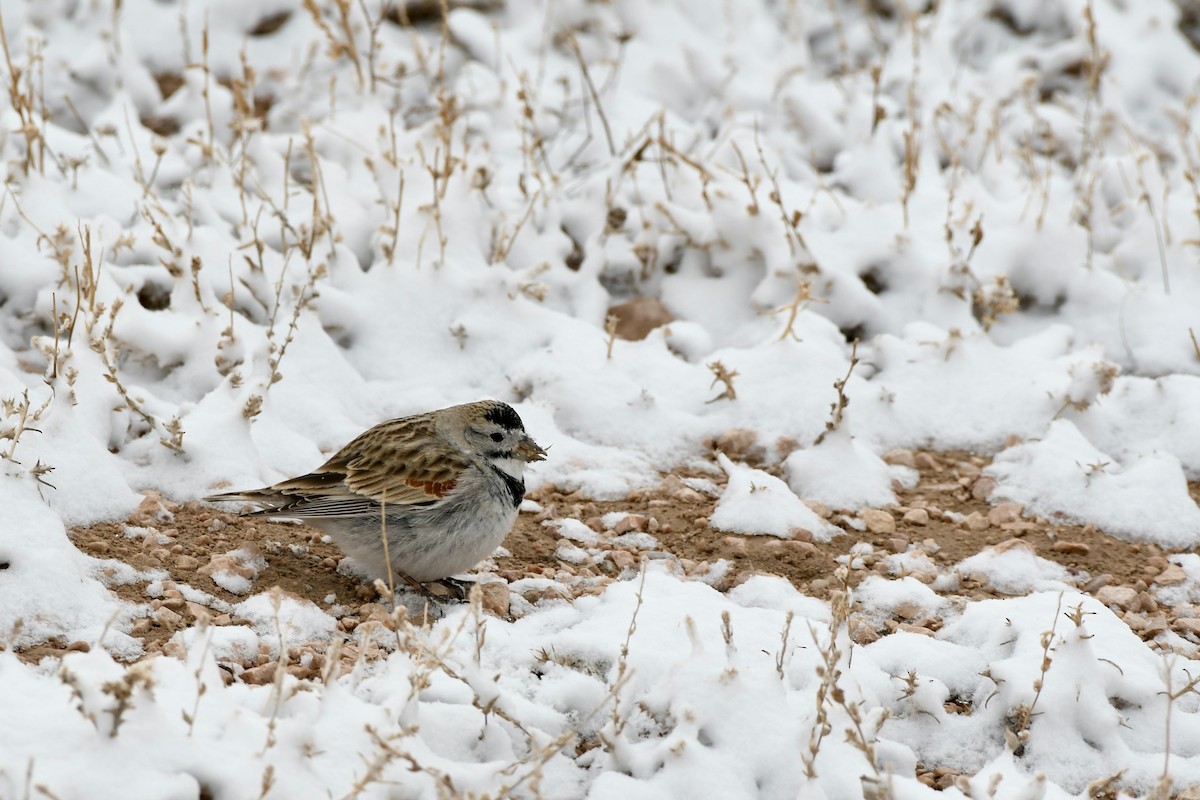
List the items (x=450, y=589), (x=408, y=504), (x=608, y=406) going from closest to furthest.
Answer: (x=408, y=504) < (x=450, y=589) < (x=608, y=406)

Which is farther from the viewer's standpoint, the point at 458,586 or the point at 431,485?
the point at 458,586

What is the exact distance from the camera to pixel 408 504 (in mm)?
4816

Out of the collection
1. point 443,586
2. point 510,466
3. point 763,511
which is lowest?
point 443,586

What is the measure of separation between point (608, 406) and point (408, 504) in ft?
5.28

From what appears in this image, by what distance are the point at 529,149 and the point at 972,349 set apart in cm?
280

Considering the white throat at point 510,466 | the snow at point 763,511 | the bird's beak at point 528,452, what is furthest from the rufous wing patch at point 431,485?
the snow at point 763,511

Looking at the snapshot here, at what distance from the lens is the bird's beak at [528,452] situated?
5.14 metres

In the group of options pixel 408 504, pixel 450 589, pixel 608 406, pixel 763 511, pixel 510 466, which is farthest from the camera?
pixel 608 406

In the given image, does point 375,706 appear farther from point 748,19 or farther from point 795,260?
point 748,19

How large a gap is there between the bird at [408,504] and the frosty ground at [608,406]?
0.60ft

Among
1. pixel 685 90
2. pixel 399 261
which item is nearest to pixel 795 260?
pixel 399 261

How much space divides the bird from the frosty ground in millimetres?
183

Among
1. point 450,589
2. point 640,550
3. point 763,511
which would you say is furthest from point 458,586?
point 763,511

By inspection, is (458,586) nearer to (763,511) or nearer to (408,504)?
(408,504)
